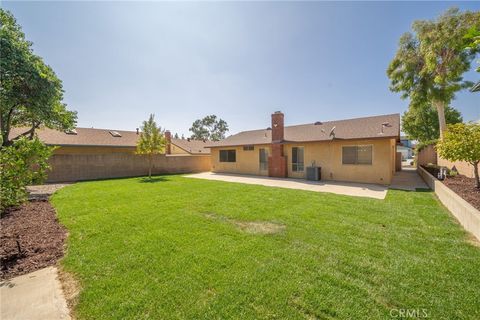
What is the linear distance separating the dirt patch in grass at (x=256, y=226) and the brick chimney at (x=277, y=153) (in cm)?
978

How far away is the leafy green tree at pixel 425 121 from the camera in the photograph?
25125 millimetres

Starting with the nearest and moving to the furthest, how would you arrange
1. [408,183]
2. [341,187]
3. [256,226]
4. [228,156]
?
[256,226], [341,187], [408,183], [228,156]

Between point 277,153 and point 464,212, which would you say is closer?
point 464,212

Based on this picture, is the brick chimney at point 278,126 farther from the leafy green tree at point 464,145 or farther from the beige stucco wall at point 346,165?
the leafy green tree at point 464,145

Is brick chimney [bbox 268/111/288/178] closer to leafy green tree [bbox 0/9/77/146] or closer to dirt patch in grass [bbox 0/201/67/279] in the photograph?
dirt patch in grass [bbox 0/201/67/279]

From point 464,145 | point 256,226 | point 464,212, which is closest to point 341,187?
point 464,145

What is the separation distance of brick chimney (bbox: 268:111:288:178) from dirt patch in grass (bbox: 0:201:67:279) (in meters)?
12.0

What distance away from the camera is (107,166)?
15.4 metres

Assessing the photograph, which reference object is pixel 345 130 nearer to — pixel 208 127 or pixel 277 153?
pixel 277 153

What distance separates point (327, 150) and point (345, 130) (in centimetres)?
184

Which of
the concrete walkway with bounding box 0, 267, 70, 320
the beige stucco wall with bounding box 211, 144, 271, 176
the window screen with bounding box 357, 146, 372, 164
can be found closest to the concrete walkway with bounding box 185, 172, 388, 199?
the window screen with bounding box 357, 146, 372, 164

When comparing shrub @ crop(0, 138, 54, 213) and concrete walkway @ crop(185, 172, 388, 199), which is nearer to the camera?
shrub @ crop(0, 138, 54, 213)

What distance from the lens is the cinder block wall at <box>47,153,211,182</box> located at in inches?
530

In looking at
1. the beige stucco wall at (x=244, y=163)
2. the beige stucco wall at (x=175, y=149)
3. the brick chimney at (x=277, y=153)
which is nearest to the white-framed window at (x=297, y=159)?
the brick chimney at (x=277, y=153)
